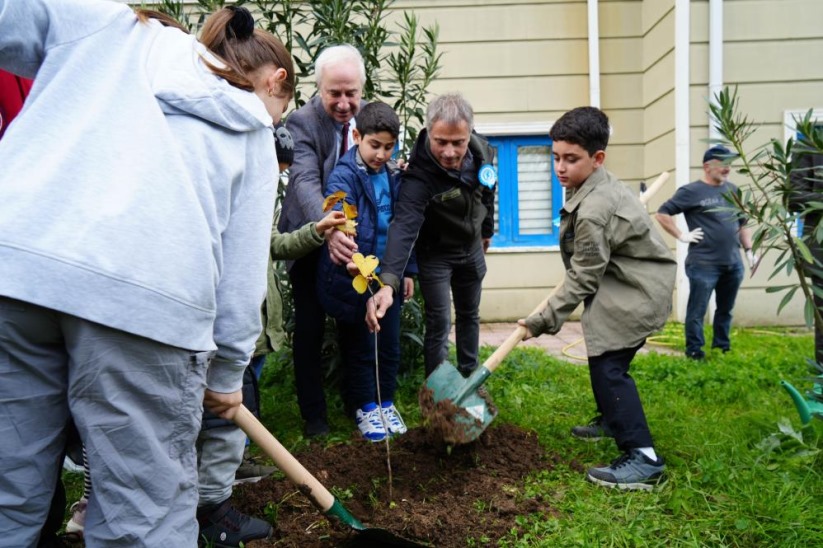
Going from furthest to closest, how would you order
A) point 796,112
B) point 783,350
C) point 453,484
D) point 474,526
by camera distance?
1. point 796,112
2. point 783,350
3. point 453,484
4. point 474,526

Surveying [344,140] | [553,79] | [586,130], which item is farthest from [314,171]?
[553,79]

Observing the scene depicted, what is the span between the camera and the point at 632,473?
104 inches

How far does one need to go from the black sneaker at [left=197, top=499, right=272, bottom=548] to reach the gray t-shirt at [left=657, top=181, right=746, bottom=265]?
437cm

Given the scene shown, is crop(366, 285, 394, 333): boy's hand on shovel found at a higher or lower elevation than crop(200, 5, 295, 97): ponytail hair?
lower

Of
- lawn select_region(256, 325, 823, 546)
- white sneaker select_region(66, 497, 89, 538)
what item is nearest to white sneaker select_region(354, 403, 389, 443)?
lawn select_region(256, 325, 823, 546)

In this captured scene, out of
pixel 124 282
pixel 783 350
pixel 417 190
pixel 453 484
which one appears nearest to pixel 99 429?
pixel 124 282

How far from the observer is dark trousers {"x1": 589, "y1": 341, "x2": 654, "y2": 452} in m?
2.73

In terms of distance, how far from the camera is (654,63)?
7.02m

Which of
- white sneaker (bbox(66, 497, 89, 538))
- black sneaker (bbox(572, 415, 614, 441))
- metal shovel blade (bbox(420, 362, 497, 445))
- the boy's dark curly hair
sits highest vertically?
the boy's dark curly hair

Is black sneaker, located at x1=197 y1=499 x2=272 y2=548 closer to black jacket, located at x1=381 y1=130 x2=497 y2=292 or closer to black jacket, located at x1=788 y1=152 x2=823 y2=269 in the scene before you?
black jacket, located at x1=381 y1=130 x2=497 y2=292

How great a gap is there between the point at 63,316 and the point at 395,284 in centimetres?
182

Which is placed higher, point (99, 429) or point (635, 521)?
point (99, 429)

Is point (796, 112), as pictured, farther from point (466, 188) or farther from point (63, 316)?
point (63, 316)

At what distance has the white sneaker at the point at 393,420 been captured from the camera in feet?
10.8
